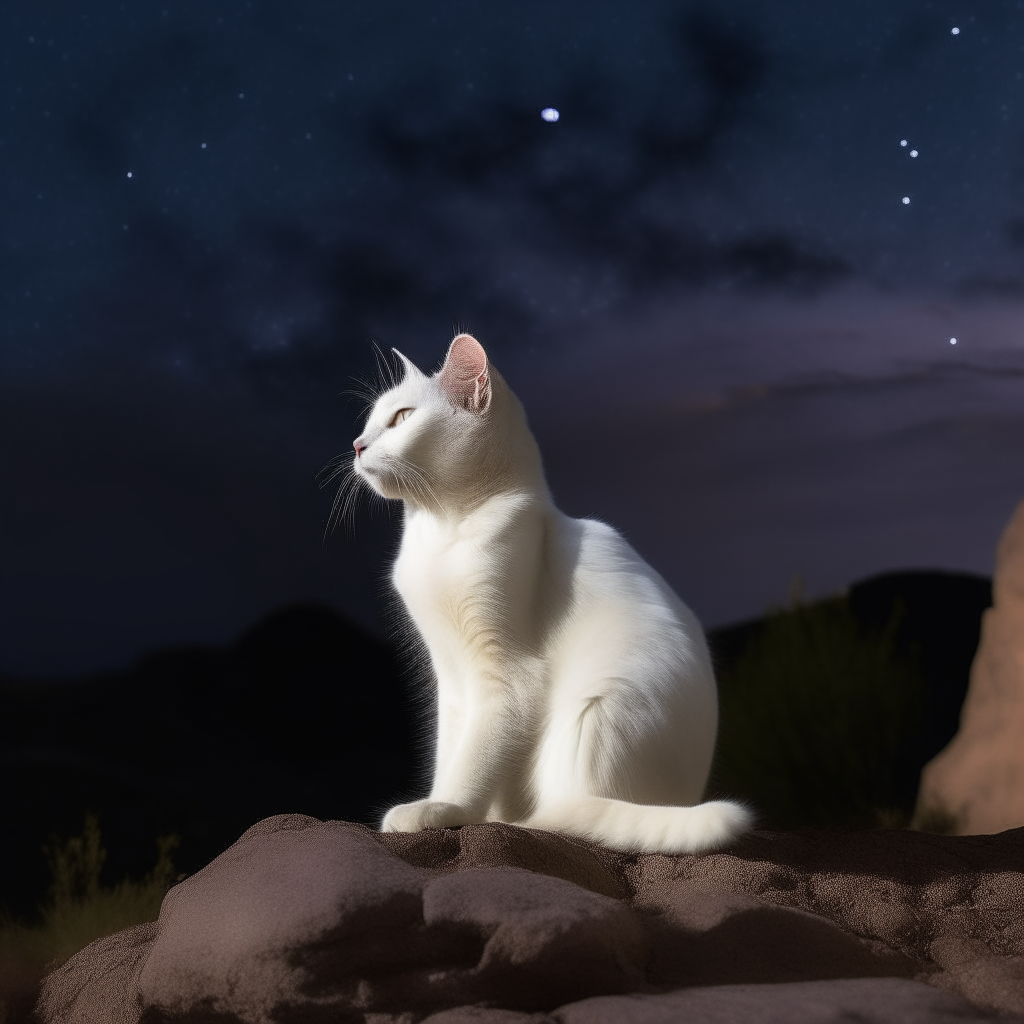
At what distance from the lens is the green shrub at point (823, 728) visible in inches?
206

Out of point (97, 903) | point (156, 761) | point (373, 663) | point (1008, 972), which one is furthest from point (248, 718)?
point (1008, 972)

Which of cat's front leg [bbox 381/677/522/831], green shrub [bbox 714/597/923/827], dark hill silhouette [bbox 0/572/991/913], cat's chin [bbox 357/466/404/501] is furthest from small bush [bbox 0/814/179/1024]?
green shrub [bbox 714/597/923/827]

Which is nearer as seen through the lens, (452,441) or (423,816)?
(423,816)

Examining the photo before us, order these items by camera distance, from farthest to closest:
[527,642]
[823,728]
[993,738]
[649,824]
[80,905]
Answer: [823,728]
[993,738]
[80,905]
[527,642]
[649,824]

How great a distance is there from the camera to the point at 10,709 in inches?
201

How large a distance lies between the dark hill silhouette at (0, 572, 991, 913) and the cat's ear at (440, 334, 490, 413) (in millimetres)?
2237

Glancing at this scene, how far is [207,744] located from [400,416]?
335 cm

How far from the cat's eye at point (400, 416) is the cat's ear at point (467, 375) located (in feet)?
0.33

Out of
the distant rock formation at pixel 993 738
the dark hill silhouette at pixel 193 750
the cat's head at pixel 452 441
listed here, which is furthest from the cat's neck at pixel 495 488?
the distant rock formation at pixel 993 738

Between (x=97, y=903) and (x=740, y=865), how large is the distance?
2.29 meters

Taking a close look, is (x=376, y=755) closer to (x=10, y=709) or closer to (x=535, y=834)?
(x=10, y=709)

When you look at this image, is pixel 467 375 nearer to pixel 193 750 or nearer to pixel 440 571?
pixel 440 571

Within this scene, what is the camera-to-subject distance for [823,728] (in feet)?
17.4

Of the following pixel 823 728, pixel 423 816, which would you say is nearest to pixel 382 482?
pixel 423 816
